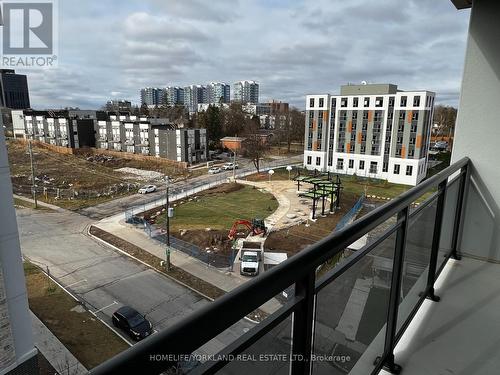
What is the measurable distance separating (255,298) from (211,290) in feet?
32.5

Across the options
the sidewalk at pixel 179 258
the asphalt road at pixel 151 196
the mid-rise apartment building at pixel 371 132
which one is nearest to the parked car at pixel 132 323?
the sidewalk at pixel 179 258

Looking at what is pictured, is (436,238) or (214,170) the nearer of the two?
(436,238)

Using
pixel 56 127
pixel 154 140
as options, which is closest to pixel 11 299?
pixel 154 140

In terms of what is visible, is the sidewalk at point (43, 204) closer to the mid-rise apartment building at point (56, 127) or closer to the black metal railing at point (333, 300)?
the mid-rise apartment building at point (56, 127)

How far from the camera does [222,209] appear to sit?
17.3m

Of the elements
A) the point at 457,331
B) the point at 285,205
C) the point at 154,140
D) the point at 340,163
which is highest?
the point at 457,331

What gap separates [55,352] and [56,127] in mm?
31132

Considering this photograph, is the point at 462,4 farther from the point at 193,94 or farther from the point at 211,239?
the point at 193,94

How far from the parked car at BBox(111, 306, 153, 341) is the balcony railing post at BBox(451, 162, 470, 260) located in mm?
6996

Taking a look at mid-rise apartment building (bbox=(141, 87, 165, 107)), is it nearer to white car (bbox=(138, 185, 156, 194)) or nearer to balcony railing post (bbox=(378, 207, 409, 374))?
white car (bbox=(138, 185, 156, 194))

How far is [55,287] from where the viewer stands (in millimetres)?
10156

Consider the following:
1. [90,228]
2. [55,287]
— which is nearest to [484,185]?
[55,287]

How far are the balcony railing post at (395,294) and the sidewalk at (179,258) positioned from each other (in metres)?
6.97

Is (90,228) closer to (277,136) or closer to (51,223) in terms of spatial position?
(51,223)
